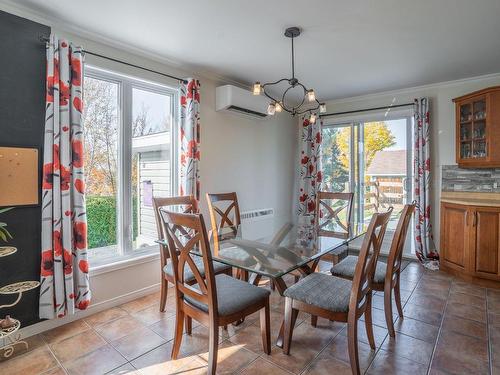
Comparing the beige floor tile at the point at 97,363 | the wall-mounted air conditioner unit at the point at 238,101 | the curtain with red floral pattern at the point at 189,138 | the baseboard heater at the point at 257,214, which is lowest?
the beige floor tile at the point at 97,363

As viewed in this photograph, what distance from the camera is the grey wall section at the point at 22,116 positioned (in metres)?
2.03

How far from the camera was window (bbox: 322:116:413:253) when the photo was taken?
13.6 ft

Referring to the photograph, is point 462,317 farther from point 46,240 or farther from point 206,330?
point 46,240

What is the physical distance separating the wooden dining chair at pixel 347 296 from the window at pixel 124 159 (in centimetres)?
174

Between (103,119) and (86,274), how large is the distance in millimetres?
1379

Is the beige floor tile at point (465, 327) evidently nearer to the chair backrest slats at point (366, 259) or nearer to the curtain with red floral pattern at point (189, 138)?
the chair backrest slats at point (366, 259)

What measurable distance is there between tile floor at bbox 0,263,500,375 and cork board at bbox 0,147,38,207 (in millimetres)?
1039

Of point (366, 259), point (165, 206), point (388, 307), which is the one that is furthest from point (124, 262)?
point (388, 307)

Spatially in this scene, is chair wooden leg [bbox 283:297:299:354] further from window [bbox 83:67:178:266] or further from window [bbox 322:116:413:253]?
window [bbox 322:116:413:253]

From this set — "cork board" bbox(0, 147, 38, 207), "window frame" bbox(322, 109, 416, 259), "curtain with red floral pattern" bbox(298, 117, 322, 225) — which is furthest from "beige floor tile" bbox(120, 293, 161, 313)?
"window frame" bbox(322, 109, 416, 259)

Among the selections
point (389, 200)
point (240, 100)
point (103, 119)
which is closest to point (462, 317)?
point (389, 200)

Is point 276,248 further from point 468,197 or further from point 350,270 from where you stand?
point 468,197

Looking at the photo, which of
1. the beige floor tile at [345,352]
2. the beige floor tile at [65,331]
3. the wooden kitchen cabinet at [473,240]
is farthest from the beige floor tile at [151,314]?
the wooden kitchen cabinet at [473,240]

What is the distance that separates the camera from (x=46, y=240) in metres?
2.14
